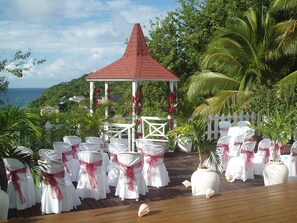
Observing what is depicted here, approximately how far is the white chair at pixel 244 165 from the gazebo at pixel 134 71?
13.7 ft

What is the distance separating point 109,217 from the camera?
15.8 feet

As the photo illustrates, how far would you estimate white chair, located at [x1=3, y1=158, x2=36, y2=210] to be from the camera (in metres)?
6.53

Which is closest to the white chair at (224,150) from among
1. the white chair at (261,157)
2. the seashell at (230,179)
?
the white chair at (261,157)

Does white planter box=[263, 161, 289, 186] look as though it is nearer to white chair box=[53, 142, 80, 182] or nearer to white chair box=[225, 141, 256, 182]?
white chair box=[225, 141, 256, 182]

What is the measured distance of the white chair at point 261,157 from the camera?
29.7ft

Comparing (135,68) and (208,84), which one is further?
(208,84)

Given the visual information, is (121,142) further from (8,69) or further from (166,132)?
(8,69)

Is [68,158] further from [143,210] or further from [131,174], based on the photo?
[143,210]

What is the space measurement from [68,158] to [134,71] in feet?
16.9

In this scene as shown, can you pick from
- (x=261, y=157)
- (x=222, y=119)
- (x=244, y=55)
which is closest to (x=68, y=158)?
(x=261, y=157)

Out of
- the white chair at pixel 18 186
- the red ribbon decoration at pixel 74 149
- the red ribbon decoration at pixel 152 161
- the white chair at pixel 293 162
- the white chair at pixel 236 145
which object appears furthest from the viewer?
the white chair at pixel 236 145

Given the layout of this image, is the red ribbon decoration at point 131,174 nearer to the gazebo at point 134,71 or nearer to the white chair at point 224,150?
the white chair at point 224,150

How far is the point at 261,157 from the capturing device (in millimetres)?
9203

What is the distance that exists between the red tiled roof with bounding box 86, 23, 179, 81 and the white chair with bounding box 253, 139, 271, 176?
474 cm
